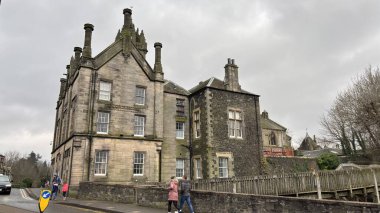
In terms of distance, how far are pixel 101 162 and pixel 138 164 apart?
3230mm

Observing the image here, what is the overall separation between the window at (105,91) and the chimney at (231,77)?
11.3 meters

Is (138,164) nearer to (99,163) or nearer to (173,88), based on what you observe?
(99,163)

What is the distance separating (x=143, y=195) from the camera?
14.9 metres

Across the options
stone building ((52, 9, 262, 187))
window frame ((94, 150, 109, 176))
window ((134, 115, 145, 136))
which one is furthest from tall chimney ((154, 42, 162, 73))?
window frame ((94, 150, 109, 176))

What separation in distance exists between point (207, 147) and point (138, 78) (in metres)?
9.22

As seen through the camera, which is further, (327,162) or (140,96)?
(327,162)

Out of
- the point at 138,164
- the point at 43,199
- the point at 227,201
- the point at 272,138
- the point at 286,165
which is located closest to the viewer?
the point at 43,199

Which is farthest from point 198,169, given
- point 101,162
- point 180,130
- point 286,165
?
point 286,165

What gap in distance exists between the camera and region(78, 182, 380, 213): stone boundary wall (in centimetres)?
816

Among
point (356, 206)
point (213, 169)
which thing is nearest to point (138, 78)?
point (213, 169)

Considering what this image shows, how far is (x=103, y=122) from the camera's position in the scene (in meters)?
24.1

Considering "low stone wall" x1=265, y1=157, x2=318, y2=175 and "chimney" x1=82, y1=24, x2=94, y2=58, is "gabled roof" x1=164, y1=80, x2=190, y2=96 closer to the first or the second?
"chimney" x1=82, y1=24, x2=94, y2=58

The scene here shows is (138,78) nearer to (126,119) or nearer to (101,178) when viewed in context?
(126,119)

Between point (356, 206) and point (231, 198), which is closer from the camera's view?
point (356, 206)
